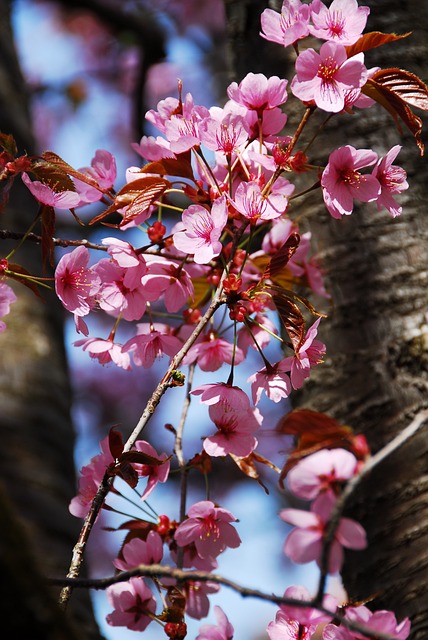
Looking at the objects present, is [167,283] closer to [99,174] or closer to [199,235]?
[199,235]

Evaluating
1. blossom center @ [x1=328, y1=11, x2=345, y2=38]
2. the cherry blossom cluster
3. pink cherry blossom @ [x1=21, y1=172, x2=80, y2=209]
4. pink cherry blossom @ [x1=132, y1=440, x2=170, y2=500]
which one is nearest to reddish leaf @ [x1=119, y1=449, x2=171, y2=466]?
the cherry blossom cluster

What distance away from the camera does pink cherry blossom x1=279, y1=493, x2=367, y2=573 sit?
1.93ft

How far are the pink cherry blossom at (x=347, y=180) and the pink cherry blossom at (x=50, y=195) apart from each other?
1.00 feet

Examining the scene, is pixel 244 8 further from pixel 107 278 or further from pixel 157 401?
pixel 157 401

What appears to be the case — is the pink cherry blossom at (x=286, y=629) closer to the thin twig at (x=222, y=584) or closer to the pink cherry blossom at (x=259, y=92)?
the thin twig at (x=222, y=584)

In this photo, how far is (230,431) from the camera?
0.84 meters

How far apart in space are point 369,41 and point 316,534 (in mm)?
547

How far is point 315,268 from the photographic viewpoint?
3.76ft

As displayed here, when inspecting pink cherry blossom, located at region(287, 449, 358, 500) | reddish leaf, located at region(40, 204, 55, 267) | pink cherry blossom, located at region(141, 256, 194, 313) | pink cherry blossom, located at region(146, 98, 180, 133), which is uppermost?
pink cherry blossom, located at region(146, 98, 180, 133)

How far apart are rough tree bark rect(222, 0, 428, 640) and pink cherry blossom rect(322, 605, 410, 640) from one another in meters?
0.30

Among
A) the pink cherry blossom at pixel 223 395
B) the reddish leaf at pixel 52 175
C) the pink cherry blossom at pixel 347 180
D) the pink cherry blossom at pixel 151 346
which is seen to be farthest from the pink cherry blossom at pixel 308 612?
the reddish leaf at pixel 52 175

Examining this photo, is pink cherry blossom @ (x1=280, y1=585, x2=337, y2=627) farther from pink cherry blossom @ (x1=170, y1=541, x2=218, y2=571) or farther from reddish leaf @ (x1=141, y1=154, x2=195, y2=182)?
reddish leaf @ (x1=141, y1=154, x2=195, y2=182)

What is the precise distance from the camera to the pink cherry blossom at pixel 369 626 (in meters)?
0.71

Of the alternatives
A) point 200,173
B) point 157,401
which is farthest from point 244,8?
point 157,401
